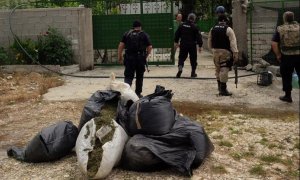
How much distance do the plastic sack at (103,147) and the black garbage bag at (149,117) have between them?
0.19 metres

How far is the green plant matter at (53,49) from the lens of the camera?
36.9ft

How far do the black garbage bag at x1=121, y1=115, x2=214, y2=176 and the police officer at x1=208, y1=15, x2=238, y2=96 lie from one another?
11.6 ft

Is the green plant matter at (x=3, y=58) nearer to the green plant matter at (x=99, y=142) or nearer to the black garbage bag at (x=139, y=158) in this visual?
the green plant matter at (x=99, y=142)

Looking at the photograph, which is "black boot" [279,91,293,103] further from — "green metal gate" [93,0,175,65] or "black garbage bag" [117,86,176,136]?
"green metal gate" [93,0,175,65]

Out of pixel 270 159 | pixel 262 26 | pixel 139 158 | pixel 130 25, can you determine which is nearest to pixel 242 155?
pixel 270 159

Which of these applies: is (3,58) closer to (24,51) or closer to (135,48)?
(24,51)

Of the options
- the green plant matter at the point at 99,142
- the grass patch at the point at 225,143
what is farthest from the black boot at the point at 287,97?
the green plant matter at the point at 99,142

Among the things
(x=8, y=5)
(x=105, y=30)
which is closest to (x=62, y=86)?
(x=105, y=30)

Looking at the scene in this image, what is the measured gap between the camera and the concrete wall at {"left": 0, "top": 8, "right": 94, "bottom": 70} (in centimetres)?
1155

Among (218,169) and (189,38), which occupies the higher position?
(189,38)

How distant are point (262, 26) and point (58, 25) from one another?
5277mm

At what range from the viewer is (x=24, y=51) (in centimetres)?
1118

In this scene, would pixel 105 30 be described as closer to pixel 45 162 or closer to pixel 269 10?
pixel 269 10

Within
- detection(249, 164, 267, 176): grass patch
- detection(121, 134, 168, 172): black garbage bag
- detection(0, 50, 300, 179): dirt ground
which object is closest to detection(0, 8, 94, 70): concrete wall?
detection(0, 50, 300, 179): dirt ground
